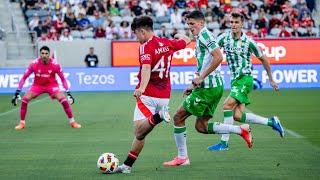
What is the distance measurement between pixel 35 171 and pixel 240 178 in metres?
2.92

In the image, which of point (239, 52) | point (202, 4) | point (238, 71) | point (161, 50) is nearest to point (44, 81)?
point (238, 71)

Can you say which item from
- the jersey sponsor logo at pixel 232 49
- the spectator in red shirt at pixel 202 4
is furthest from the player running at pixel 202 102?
the spectator in red shirt at pixel 202 4

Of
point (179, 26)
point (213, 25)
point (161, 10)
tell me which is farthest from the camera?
point (161, 10)

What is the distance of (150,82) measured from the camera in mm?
9750

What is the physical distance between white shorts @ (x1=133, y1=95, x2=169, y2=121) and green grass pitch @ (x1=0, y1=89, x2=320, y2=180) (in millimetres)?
808

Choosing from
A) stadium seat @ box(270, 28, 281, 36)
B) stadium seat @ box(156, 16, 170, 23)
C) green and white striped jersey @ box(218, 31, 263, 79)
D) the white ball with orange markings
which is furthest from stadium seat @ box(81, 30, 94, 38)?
the white ball with orange markings

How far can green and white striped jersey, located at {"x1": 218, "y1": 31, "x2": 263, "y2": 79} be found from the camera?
1208cm

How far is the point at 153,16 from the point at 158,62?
25722 millimetres

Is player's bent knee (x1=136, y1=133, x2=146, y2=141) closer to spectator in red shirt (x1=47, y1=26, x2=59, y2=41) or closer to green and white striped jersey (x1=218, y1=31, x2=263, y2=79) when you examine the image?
green and white striped jersey (x1=218, y1=31, x2=263, y2=79)

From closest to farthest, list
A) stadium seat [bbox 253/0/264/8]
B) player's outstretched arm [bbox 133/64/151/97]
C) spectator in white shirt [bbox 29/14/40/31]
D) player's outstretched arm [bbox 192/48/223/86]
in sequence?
player's outstretched arm [bbox 133/64/151/97], player's outstretched arm [bbox 192/48/223/86], spectator in white shirt [bbox 29/14/40/31], stadium seat [bbox 253/0/264/8]

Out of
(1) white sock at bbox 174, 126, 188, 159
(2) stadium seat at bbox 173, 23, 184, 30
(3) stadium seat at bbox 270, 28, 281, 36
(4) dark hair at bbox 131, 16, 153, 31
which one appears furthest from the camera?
(3) stadium seat at bbox 270, 28, 281, 36

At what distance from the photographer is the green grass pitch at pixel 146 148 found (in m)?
9.70

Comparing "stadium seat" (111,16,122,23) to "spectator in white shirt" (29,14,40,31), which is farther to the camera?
"stadium seat" (111,16,122,23)

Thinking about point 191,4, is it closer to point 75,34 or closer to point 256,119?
point 75,34
